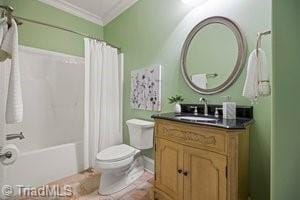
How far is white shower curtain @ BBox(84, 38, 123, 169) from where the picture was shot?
2.51 m

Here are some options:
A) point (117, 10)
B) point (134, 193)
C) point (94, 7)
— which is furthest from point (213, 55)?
point (94, 7)

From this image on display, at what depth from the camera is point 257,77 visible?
143cm

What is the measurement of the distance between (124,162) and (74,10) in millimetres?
2477

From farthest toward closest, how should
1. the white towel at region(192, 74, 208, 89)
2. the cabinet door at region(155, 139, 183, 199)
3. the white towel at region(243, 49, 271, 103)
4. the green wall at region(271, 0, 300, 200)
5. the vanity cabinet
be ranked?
the white towel at region(192, 74, 208, 89), the cabinet door at region(155, 139, 183, 199), the white towel at region(243, 49, 271, 103), the vanity cabinet, the green wall at region(271, 0, 300, 200)

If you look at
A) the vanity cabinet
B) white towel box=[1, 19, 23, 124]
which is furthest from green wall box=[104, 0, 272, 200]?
white towel box=[1, 19, 23, 124]

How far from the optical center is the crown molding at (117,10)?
9.30 ft

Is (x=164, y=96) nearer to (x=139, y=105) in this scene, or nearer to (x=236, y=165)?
(x=139, y=105)

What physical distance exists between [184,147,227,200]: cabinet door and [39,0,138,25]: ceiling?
244cm

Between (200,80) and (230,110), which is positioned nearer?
(230,110)

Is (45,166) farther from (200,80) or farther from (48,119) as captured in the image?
(200,80)

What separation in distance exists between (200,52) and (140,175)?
1718mm

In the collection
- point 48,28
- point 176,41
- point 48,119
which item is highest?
point 48,28

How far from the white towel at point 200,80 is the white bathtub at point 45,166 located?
6.04 feet

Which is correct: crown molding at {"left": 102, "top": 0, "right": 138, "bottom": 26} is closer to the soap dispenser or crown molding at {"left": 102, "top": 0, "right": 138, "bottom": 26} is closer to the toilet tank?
the toilet tank
